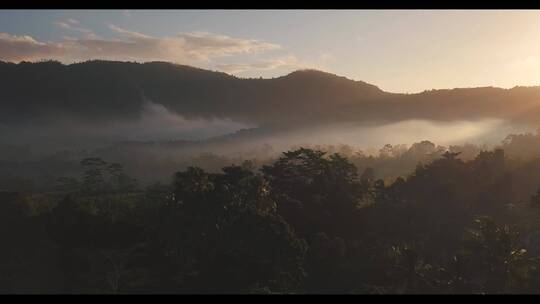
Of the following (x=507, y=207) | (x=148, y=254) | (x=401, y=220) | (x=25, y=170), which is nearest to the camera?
(x=148, y=254)

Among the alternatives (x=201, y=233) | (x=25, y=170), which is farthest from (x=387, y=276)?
(x=25, y=170)

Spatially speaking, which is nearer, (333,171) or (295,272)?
(295,272)

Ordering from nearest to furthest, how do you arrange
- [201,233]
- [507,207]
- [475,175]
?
[201,233]
[507,207]
[475,175]

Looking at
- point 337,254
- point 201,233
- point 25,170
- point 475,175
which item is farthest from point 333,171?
point 25,170
